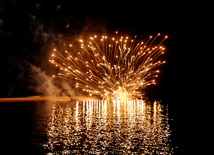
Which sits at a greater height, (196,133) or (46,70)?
(46,70)

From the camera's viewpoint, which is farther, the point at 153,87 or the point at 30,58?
the point at 153,87

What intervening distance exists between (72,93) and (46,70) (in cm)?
735

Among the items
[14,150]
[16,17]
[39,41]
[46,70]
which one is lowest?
[14,150]

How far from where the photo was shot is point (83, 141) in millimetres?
11602

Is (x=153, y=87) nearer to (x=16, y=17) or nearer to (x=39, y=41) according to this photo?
(x=39, y=41)

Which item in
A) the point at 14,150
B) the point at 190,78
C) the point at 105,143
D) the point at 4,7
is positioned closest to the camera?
the point at 14,150

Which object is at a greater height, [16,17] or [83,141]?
[16,17]

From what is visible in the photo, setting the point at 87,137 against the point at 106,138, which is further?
the point at 87,137

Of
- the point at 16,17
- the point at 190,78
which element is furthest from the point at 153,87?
the point at 16,17

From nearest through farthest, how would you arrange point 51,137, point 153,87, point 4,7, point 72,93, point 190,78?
1. point 51,137
2. point 4,7
3. point 72,93
4. point 190,78
5. point 153,87

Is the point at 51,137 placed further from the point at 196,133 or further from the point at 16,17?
the point at 16,17

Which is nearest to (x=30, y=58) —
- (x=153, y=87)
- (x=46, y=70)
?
(x=46, y=70)

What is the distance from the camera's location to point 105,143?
11289mm

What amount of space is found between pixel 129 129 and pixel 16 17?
36.1 m
